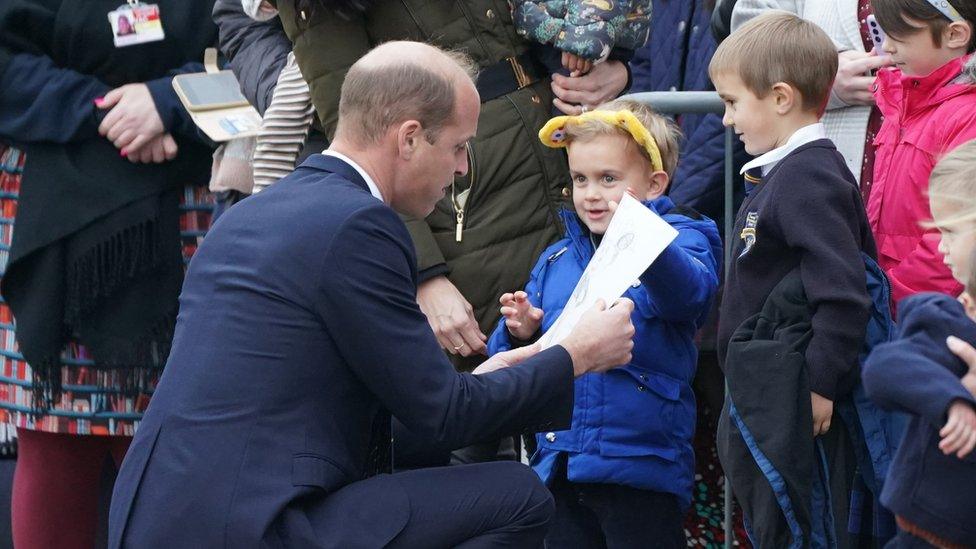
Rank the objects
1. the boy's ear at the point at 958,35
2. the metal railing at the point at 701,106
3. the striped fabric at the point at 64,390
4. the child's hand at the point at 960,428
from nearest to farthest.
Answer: the child's hand at the point at 960,428, the boy's ear at the point at 958,35, the metal railing at the point at 701,106, the striped fabric at the point at 64,390

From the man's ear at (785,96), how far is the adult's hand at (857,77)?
Result: 0.34m

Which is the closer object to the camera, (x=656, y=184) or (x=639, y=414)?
(x=639, y=414)

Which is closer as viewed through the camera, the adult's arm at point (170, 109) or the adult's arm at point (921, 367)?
the adult's arm at point (921, 367)

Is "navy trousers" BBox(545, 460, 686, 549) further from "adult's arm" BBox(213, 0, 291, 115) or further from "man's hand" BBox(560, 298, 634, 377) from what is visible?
"adult's arm" BBox(213, 0, 291, 115)

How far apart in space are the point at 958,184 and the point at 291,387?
1400 millimetres

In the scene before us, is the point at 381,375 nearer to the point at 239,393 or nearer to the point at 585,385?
the point at 239,393

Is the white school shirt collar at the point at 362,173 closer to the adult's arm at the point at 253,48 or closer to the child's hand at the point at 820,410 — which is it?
the adult's arm at the point at 253,48

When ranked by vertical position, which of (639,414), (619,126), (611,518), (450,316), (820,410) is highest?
(619,126)

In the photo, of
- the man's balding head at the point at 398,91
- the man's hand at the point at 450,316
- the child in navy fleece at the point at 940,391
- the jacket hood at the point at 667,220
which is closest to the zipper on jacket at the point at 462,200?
the man's hand at the point at 450,316

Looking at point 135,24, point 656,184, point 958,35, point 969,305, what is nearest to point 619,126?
point 656,184

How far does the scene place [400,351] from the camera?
3094 millimetres

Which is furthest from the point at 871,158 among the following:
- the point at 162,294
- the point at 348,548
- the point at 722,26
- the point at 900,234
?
the point at 162,294

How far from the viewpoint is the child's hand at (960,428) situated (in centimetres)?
262

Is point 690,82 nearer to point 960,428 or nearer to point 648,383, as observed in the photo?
point 648,383
